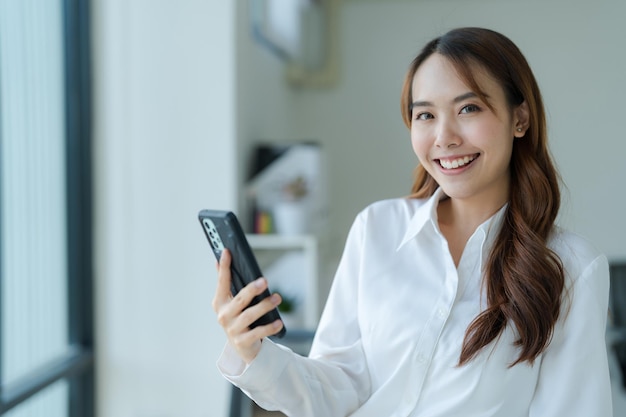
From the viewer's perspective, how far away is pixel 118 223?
2.29 metres

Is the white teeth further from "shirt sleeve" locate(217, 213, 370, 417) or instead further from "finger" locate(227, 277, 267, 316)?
"finger" locate(227, 277, 267, 316)

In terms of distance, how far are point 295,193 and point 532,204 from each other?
126 cm

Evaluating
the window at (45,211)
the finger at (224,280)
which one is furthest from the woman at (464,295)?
the window at (45,211)

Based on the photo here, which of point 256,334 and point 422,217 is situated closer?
point 256,334

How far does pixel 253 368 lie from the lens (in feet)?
3.58

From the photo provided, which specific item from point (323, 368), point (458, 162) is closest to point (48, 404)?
point (323, 368)

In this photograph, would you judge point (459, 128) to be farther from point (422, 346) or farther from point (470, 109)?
point (422, 346)

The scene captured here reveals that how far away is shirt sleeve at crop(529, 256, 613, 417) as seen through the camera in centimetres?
108

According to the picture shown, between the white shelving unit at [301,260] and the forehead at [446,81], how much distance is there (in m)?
1.18

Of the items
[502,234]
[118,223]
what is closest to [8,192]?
[118,223]

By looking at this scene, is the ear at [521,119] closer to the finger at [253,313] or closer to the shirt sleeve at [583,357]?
the shirt sleeve at [583,357]

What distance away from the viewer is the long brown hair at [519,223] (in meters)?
1.11

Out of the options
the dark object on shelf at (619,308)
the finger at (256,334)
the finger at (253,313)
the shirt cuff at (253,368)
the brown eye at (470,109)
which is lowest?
the dark object on shelf at (619,308)

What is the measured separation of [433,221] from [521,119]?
221 millimetres
